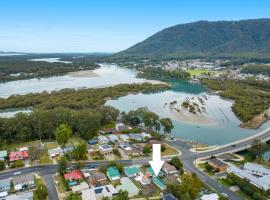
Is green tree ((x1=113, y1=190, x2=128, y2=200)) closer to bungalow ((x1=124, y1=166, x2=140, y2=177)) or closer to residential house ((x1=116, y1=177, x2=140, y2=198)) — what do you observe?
residential house ((x1=116, y1=177, x2=140, y2=198))

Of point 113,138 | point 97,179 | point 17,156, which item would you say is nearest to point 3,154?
point 17,156

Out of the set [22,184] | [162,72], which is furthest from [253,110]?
[162,72]

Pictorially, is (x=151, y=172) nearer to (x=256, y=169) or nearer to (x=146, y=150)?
(x=146, y=150)

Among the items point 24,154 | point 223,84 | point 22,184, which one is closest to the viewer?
point 22,184

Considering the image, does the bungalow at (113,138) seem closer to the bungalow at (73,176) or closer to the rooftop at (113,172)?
the rooftop at (113,172)

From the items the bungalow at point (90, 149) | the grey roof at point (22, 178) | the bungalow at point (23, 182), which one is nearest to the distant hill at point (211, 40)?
the bungalow at point (90, 149)

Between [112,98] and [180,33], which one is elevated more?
[180,33]

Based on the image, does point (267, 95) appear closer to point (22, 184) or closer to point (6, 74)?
point (22, 184)
